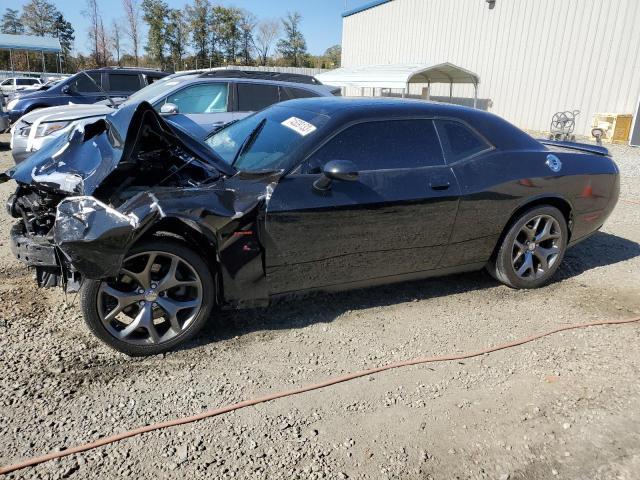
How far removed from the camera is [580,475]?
2.36 meters

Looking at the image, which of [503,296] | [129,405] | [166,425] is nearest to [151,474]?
[166,425]

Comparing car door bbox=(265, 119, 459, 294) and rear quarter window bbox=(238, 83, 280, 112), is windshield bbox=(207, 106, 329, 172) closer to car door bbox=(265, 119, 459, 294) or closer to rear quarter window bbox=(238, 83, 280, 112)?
car door bbox=(265, 119, 459, 294)

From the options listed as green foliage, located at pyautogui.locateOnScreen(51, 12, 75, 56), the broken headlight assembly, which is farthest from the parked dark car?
green foliage, located at pyautogui.locateOnScreen(51, 12, 75, 56)

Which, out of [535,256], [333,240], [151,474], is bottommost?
[151,474]

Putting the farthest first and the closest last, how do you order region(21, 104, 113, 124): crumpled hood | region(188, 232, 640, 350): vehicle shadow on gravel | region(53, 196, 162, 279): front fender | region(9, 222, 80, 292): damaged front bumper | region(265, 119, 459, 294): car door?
1. region(21, 104, 113, 124): crumpled hood
2. region(188, 232, 640, 350): vehicle shadow on gravel
3. region(265, 119, 459, 294): car door
4. region(9, 222, 80, 292): damaged front bumper
5. region(53, 196, 162, 279): front fender

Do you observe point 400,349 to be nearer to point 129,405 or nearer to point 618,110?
point 129,405

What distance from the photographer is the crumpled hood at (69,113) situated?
7523 millimetres

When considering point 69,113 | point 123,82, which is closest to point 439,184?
point 69,113

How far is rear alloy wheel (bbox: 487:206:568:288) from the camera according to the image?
13.6 ft

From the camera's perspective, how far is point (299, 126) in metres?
3.60

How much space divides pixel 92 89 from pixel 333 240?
11.3 m

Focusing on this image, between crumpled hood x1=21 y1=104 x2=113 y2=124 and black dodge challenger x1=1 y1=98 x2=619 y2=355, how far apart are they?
13.8ft

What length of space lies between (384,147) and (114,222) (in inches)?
75.8

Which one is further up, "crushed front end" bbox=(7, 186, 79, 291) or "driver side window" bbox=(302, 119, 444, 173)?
"driver side window" bbox=(302, 119, 444, 173)
